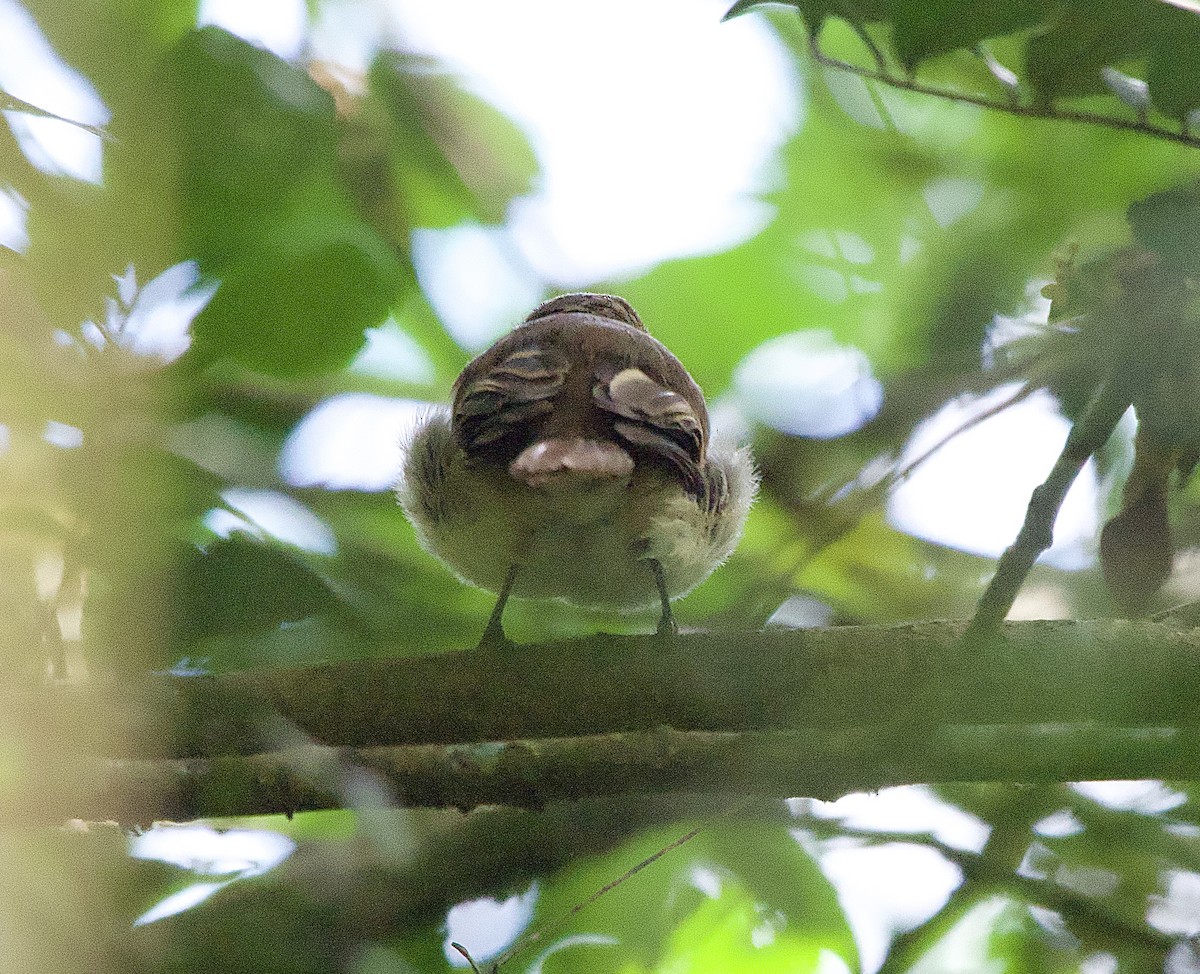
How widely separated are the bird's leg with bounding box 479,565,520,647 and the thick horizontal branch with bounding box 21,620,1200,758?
74mm

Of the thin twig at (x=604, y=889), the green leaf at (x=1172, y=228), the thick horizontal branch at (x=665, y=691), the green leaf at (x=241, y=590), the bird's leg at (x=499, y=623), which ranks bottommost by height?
the thin twig at (x=604, y=889)

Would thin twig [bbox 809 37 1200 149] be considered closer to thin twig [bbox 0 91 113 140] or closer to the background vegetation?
the background vegetation

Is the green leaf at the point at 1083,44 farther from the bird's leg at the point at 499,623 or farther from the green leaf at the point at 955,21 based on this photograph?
the bird's leg at the point at 499,623

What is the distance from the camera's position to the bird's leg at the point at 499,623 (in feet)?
7.64

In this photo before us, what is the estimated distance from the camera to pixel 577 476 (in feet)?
7.15

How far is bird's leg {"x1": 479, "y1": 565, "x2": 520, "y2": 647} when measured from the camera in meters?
2.33

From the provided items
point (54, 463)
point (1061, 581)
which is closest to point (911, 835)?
point (1061, 581)

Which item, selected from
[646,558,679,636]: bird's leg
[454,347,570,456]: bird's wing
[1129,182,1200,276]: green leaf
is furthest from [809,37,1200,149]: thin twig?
[646,558,679,636]: bird's leg

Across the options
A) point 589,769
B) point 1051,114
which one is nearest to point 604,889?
point 589,769

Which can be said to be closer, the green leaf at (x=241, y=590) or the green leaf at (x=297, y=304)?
the green leaf at (x=297, y=304)

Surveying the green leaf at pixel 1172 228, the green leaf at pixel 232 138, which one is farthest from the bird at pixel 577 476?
the green leaf at pixel 1172 228

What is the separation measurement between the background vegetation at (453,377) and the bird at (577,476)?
134mm

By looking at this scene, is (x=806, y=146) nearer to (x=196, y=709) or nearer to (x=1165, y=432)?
(x=1165, y=432)

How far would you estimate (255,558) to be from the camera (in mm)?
1975
